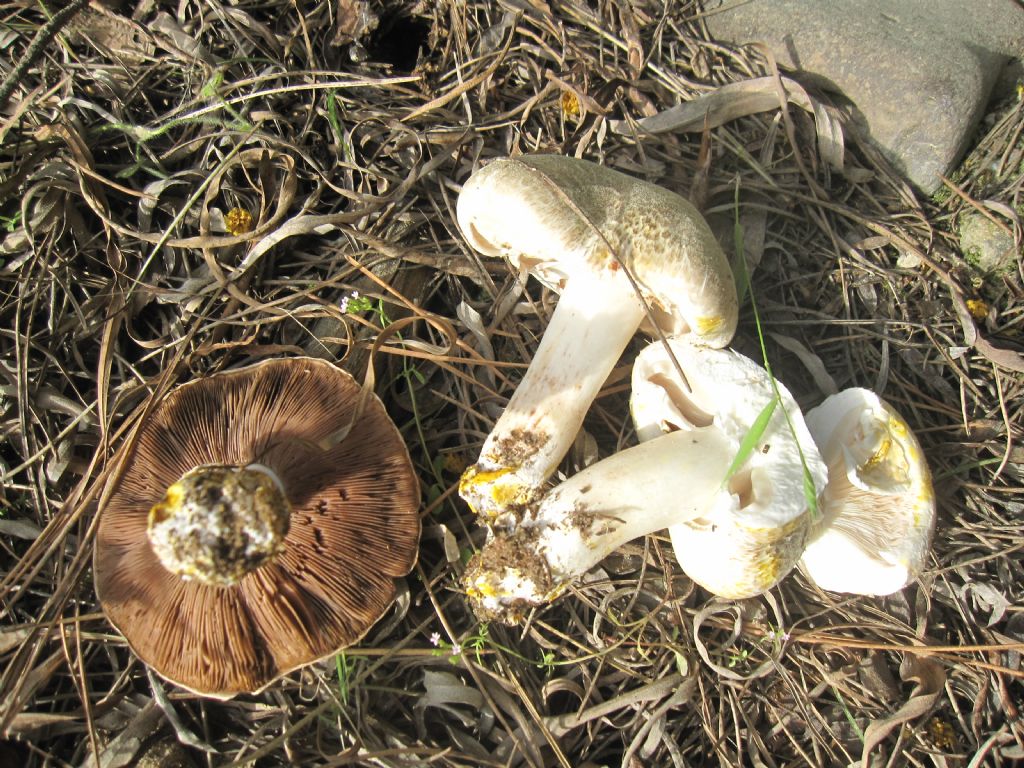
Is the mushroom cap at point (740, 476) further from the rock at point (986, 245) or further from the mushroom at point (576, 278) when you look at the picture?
the rock at point (986, 245)

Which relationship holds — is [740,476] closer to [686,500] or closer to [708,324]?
[686,500]

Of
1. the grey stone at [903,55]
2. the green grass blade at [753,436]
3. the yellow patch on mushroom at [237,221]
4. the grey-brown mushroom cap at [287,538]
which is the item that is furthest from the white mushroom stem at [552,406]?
the grey stone at [903,55]

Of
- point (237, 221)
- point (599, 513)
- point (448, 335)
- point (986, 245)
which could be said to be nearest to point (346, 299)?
point (448, 335)

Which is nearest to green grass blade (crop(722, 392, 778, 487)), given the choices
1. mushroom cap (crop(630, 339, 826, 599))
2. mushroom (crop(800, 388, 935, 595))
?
mushroom cap (crop(630, 339, 826, 599))

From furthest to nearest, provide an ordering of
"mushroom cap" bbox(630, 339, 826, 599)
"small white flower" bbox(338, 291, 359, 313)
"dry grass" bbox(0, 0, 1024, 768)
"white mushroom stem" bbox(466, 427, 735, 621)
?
"small white flower" bbox(338, 291, 359, 313), "dry grass" bbox(0, 0, 1024, 768), "white mushroom stem" bbox(466, 427, 735, 621), "mushroom cap" bbox(630, 339, 826, 599)

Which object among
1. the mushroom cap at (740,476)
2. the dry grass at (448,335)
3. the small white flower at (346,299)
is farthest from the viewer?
the small white flower at (346,299)

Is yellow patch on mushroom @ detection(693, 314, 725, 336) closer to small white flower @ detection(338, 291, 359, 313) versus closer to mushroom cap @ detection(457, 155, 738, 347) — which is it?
mushroom cap @ detection(457, 155, 738, 347)

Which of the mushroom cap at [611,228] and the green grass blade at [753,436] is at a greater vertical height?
the mushroom cap at [611,228]
